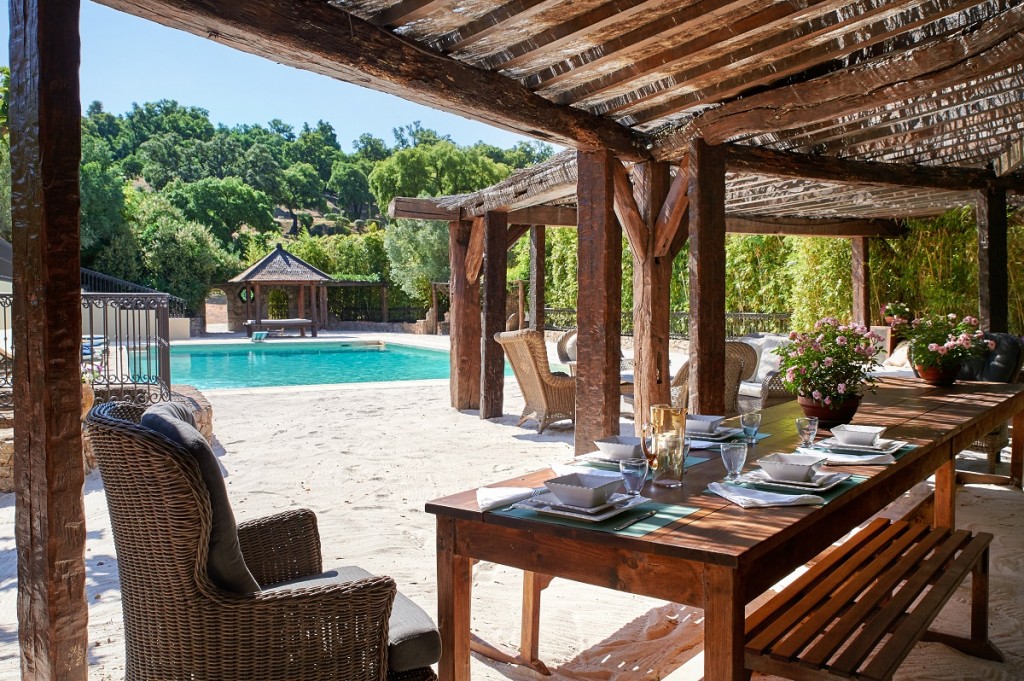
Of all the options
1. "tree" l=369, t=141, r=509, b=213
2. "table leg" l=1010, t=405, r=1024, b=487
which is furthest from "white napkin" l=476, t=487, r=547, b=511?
"tree" l=369, t=141, r=509, b=213

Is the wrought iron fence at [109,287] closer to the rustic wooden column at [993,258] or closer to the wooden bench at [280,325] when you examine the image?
the wooden bench at [280,325]

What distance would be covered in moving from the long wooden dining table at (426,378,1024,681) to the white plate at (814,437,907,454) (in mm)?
56

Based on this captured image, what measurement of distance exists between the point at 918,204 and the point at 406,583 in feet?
26.3

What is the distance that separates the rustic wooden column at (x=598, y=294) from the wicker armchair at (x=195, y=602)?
3.24 m

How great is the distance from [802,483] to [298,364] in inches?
650

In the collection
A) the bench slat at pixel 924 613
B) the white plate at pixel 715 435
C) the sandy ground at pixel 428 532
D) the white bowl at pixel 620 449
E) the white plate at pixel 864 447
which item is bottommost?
the sandy ground at pixel 428 532

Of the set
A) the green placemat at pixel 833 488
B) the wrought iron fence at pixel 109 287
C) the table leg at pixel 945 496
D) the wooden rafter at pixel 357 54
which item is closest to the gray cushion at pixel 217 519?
the green placemat at pixel 833 488

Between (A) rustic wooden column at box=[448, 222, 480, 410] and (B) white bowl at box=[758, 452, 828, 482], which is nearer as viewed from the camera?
(B) white bowl at box=[758, 452, 828, 482]

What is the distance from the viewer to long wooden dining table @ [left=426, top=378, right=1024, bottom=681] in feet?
5.53

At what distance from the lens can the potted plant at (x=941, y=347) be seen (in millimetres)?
4500

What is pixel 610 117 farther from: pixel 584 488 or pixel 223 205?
pixel 223 205

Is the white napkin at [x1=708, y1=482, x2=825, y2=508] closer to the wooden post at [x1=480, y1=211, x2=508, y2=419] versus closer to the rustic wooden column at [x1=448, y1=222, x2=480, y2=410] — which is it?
the wooden post at [x1=480, y1=211, x2=508, y2=419]

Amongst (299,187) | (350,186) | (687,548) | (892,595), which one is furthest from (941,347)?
(299,187)

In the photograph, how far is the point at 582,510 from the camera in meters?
1.88
